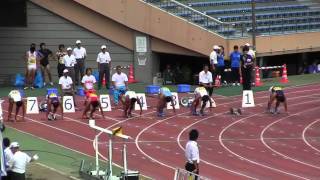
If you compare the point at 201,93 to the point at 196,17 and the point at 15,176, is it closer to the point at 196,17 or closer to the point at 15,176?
the point at 196,17

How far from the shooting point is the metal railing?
34062 millimetres

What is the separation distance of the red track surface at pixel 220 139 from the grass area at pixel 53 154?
1.42 feet

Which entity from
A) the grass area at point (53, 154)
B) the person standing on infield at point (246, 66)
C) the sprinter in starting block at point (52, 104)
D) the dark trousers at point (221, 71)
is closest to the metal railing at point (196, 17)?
the dark trousers at point (221, 71)

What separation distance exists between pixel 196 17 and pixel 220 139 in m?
12.6

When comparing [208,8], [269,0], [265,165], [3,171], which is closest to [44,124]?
[265,165]

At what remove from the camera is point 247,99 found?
27.3 m

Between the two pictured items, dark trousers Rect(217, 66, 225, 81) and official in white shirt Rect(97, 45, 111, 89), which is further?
dark trousers Rect(217, 66, 225, 81)

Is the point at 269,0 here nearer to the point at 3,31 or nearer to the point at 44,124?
the point at 3,31

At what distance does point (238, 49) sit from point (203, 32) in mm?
1681

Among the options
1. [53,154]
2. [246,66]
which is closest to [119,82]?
[246,66]

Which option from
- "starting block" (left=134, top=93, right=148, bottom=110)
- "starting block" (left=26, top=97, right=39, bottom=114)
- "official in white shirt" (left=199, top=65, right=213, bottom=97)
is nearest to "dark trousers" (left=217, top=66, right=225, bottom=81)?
"official in white shirt" (left=199, top=65, right=213, bottom=97)

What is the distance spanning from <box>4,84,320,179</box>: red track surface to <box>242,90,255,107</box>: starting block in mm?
283

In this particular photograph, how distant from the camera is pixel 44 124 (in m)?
23.9

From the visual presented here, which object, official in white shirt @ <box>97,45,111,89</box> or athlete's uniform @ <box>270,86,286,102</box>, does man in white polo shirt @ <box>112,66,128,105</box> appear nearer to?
official in white shirt @ <box>97,45,111,89</box>
